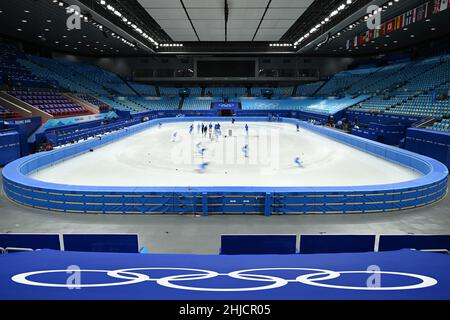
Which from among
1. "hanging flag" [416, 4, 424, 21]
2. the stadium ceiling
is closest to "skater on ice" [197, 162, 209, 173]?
the stadium ceiling

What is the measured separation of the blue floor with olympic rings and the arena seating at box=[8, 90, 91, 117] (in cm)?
2982

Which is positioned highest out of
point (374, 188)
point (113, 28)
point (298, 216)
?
point (113, 28)

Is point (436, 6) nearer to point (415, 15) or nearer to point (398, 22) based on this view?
point (415, 15)

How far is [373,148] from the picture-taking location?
67.4 ft

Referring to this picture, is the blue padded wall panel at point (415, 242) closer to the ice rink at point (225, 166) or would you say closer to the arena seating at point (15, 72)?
the ice rink at point (225, 166)

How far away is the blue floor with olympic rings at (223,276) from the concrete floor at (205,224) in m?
3.85

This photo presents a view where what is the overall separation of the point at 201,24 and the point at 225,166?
19.9 meters

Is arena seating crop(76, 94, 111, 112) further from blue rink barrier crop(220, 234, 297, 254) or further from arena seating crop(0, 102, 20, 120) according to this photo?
blue rink barrier crop(220, 234, 297, 254)

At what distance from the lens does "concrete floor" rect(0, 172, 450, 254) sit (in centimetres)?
877

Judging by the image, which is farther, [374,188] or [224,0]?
[224,0]

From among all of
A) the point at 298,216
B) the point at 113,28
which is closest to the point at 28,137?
the point at 113,28

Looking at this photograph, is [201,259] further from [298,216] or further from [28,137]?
[28,137]
